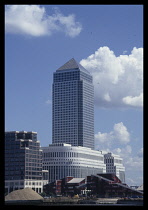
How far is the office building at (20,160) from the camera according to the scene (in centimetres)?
14688

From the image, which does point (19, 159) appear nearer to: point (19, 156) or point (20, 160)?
point (20, 160)

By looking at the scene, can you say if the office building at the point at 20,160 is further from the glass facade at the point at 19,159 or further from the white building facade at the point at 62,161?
the white building facade at the point at 62,161

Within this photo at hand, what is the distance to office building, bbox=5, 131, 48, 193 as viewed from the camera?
482 ft

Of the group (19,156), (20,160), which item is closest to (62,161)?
(20,160)

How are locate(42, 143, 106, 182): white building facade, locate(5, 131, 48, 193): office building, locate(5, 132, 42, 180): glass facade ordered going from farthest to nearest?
locate(42, 143, 106, 182): white building facade, locate(5, 131, 48, 193): office building, locate(5, 132, 42, 180): glass facade

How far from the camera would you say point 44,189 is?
15250 centimetres

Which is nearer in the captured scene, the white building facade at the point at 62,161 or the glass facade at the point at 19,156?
the glass facade at the point at 19,156

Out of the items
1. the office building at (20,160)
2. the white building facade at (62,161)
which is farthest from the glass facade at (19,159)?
the white building facade at (62,161)

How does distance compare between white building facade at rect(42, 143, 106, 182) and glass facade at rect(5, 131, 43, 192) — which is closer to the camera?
glass facade at rect(5, 131, 43, 192)

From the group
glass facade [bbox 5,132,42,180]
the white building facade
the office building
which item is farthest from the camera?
the white building facade

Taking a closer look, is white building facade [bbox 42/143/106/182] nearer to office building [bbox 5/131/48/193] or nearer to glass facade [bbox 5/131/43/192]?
office building [bbox 5/131/48/193]

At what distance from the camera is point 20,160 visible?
14712 centimetres

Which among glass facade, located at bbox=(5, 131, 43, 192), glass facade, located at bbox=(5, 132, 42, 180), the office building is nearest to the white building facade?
the office building
